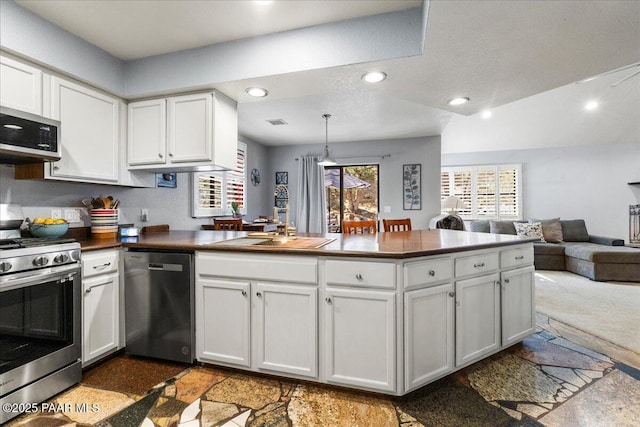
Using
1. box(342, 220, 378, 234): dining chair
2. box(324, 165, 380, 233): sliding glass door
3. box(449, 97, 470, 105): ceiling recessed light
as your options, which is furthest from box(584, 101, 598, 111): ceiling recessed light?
box(342, 220, 378, 234): dining chair

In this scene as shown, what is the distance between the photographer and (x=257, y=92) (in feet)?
8.66

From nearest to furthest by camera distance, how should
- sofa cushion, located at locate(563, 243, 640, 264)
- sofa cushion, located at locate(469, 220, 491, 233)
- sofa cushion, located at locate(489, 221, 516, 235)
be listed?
sofa cushion, located at locate(563, 243, 640, 264) < sofa cushion, located at locate(489, 221, 516, 235) < sofa cushion, located at locate(469, 220, 491, 233)

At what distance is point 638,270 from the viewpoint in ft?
15.0

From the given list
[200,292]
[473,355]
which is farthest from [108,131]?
[473,355]

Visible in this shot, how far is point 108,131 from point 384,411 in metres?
2.92

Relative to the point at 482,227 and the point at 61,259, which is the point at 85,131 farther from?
→ the point at 482,227

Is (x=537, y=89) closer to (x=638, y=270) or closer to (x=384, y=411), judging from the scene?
(x=384, y=411)

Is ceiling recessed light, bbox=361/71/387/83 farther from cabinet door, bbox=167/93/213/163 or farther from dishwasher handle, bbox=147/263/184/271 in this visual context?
dishwasher handle, bbox=147/263/184/271

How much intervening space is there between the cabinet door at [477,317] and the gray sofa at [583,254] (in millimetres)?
3775

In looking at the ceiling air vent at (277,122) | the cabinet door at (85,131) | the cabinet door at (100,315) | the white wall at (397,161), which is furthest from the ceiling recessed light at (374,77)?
the white wall at (397,161)

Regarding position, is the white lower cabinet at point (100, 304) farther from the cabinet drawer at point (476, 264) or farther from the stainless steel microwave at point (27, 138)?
the cabinet drawer at point (476, 264)

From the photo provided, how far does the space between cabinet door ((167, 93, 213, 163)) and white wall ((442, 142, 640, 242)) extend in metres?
6.36

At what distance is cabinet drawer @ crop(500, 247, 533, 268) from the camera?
89.4 inches

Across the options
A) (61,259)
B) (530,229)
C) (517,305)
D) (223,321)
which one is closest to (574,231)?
(530,229)
